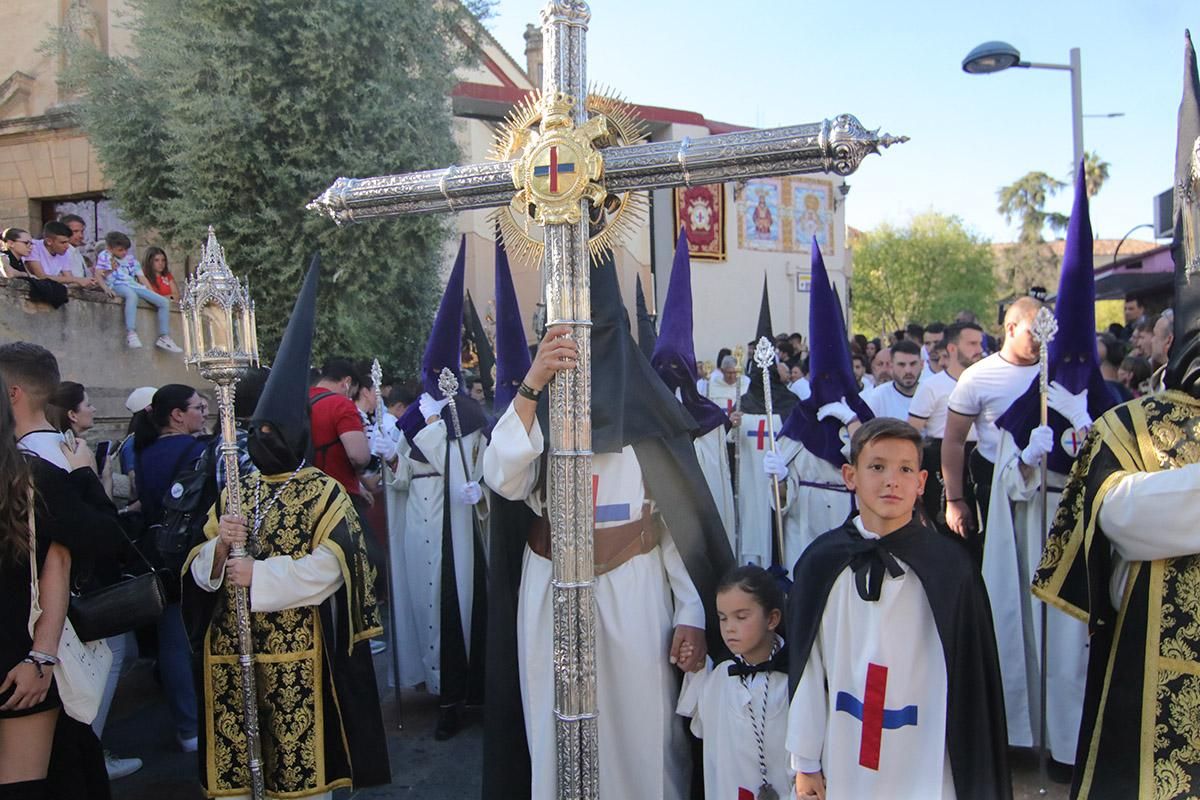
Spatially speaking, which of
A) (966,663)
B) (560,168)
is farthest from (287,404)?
(966,663)

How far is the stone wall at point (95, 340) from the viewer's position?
28.4 ft

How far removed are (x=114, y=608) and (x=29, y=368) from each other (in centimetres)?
92

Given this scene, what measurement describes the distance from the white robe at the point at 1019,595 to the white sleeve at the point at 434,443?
3255mm

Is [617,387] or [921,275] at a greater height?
[921,275]

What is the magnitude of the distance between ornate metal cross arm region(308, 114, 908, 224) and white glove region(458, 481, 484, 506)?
8.13 feet

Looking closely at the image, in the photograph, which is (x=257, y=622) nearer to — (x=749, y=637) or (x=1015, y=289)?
(x=749, y=637)

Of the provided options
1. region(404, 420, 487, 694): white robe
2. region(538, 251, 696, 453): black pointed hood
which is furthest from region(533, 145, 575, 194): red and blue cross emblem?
region(404, 420, 487, 694): white robe

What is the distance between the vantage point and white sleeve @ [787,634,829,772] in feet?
8.92

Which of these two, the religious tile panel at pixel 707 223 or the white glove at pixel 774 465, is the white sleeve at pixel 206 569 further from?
the religious tile panel at pixel 707 223

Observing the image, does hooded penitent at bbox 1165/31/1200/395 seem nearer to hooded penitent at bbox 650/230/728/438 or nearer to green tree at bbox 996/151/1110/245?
hooded penitent at bbox 650/230/728/438

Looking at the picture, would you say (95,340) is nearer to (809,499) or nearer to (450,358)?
(450,358)

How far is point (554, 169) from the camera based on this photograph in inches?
102

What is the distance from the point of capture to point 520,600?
352 centimetres

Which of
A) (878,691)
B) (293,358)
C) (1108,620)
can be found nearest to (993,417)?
(1108,620)
